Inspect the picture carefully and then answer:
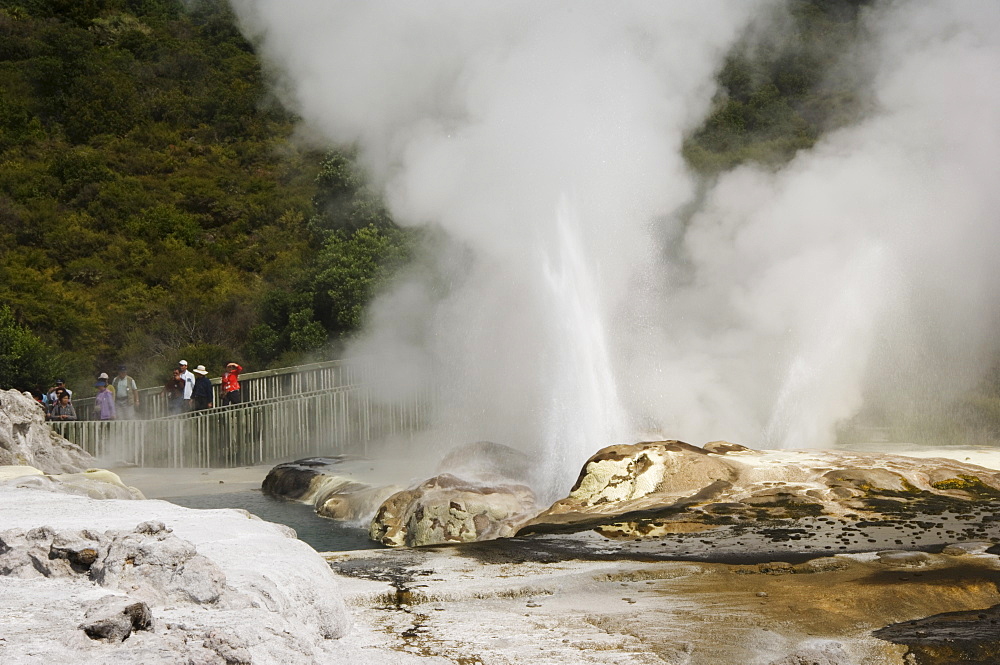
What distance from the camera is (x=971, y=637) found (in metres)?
3.89

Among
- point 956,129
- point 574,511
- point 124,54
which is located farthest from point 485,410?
point 124,54

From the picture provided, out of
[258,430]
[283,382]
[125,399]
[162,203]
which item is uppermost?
[162,203]

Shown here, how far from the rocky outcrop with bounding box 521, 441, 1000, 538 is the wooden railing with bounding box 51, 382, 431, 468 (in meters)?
8.51

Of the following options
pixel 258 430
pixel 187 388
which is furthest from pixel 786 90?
pixel 187 388

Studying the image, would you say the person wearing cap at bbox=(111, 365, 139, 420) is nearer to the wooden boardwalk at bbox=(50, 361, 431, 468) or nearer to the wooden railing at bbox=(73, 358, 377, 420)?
the wooden railing at bbox=(73, 358, 377, 420)

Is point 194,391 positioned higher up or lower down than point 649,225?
lower down

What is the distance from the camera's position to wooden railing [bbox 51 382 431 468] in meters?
13.9

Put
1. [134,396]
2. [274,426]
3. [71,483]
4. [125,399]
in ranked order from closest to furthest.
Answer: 1. [71,483]
2. [125,399]
3. [134,396]
4. [274,426]

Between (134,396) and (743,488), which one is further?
(134,396)

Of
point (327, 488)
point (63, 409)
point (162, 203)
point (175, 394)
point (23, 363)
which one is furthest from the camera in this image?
point (162, 203)

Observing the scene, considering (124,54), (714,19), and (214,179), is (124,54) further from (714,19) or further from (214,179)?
(714,19)

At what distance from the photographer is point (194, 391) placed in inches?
603

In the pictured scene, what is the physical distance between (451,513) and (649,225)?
5.12 metres

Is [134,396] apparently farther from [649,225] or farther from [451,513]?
[451,513]
